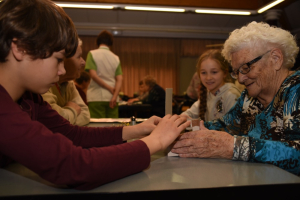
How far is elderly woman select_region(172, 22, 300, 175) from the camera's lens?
944 mm

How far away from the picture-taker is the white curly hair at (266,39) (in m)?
1.25

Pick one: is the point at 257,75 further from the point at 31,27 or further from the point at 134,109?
the point at 134,109

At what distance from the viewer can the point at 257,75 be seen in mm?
1273

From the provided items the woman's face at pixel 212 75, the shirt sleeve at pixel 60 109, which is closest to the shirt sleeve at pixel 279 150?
the shirt sleeve at pixel 60 109

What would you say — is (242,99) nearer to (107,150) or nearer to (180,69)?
(107,150)

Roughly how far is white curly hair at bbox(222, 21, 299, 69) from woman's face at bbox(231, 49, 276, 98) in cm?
4

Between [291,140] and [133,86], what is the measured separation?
28.8 ft

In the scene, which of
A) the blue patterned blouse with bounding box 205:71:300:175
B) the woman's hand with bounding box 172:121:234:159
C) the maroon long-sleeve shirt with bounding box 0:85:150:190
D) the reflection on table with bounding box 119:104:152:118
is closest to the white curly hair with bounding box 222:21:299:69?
the blue patterned blouse with bounding box 205:71:300:175

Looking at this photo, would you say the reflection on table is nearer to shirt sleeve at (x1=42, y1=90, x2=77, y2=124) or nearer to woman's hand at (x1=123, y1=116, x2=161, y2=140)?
shirt sleeve at (x1=42, y1=90, x2=77, y2=124)

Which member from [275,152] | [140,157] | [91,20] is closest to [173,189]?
[140,157]

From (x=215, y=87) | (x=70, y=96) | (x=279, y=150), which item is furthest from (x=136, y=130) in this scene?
(x=215, y=87)

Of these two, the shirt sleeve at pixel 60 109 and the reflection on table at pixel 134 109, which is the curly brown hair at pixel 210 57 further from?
the reflection on table at pixel 134 109

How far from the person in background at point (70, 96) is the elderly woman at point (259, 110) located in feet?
3.05

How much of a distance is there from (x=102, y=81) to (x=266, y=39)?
2.18 m
